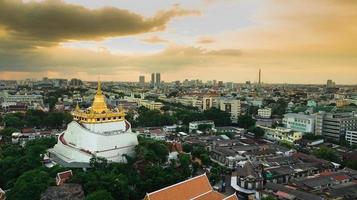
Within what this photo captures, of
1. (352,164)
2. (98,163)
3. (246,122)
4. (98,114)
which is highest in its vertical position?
(98,114)

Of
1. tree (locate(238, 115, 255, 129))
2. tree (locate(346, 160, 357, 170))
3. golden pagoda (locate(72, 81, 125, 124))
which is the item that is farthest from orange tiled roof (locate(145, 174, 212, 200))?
tree (locate(238, 115, 255, 129))

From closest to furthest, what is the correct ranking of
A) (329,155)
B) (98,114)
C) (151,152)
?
(151,152) < (98,114) < (329,155)

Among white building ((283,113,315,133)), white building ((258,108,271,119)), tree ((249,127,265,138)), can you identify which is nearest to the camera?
tree ((249,127,265,138))

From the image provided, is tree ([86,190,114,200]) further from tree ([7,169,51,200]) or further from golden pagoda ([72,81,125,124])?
golden pagoda ([72,81,125,124])

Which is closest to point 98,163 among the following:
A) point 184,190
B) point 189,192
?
point 184,190

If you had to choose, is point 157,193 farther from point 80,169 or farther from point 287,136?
point 287,136

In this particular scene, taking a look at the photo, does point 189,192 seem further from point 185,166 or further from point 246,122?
point 246,122

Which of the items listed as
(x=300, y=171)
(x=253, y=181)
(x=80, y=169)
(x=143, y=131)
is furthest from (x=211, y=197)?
(x=143, y=131)
